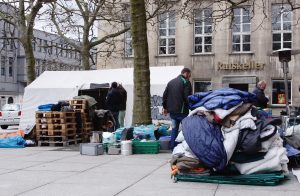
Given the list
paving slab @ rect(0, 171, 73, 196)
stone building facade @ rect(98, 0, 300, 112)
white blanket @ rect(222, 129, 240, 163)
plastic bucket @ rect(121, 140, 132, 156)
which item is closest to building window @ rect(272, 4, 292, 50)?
stone building facade @ rect(98, 0, 300, 112)

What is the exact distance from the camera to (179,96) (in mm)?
11258

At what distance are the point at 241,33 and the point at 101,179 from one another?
82.2ft

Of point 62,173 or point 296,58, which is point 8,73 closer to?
point 296,58

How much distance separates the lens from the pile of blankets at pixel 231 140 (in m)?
7.14

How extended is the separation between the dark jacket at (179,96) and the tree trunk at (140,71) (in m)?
2.03

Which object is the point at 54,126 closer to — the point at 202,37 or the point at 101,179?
the point at 101,179

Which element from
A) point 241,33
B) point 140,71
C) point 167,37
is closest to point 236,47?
point 241,33

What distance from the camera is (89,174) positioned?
807 centimetres

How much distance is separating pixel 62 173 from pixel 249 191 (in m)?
3.24

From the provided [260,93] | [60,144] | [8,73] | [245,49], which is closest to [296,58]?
[245,49]

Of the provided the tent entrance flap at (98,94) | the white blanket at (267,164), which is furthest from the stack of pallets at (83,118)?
the white blanket at (267,164)

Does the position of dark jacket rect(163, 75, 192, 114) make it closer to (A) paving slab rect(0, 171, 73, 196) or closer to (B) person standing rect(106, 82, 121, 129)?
(A) paving slab rect(0, 171, 73, 196)

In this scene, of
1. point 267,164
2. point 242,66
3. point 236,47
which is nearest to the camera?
point 267,164

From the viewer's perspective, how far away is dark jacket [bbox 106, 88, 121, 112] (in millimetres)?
16672
